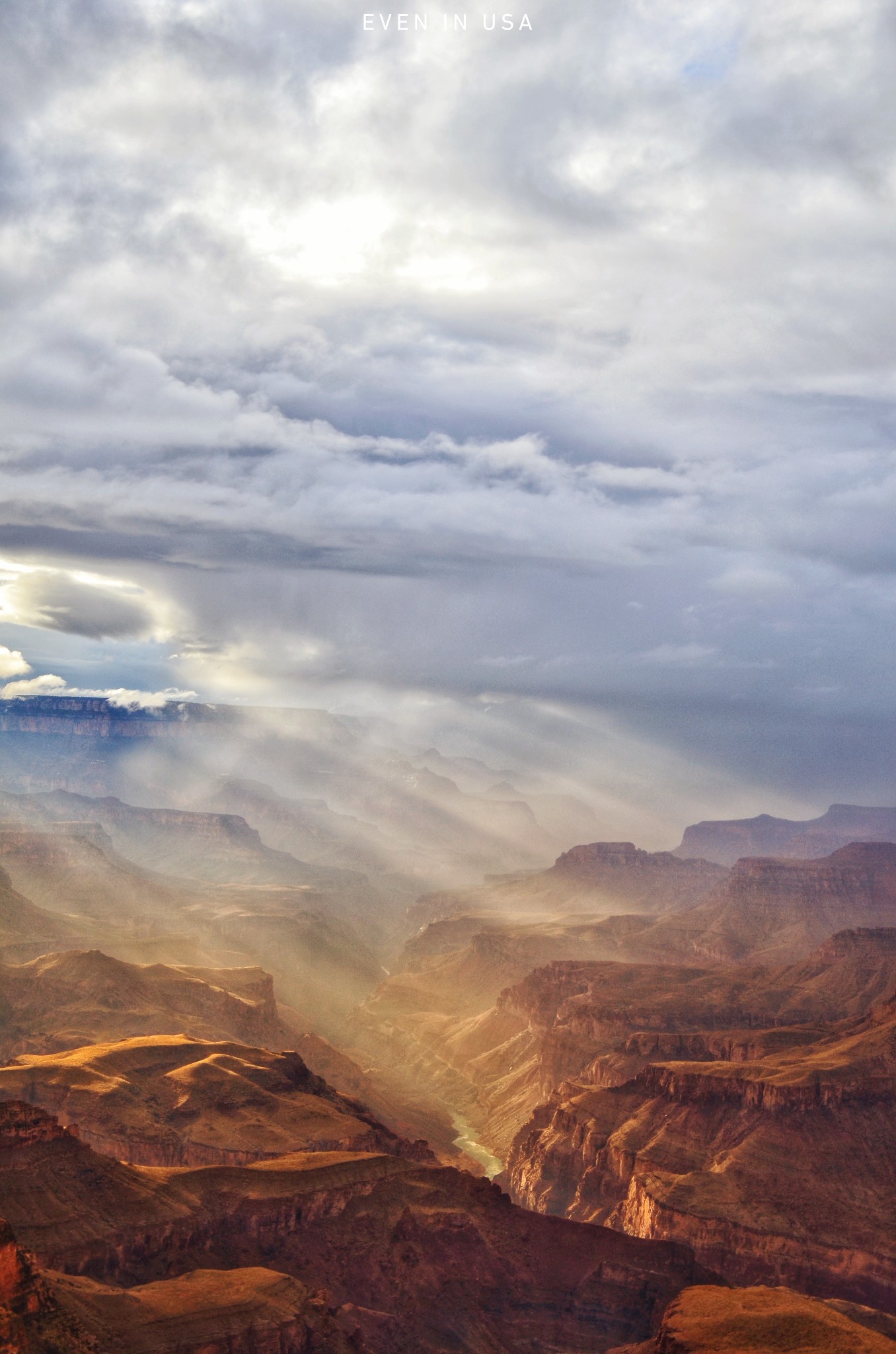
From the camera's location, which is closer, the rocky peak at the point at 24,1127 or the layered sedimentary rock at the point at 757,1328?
the layered sedimentary rock at the point at 757,1328

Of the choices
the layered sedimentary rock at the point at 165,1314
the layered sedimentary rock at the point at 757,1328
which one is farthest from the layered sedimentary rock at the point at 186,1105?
the layered sedimentary rock at the point at 757,1328

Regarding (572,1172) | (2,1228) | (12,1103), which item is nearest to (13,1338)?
(2,1228)

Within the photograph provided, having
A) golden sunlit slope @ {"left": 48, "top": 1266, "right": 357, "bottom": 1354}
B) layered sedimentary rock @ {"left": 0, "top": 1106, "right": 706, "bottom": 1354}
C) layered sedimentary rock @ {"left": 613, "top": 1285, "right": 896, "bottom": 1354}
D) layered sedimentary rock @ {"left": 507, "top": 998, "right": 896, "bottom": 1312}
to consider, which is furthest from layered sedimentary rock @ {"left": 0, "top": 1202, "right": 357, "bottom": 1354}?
layered sedimentary rock @ {"left": 507, "top": 998, "right": 896, "bottom": 1312}

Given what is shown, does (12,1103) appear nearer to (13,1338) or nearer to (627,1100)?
(13,1338)

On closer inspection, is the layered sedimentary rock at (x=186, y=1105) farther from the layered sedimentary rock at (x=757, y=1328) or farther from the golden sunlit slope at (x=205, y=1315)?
the layered sedimentary rock at (x=757, y=1328)

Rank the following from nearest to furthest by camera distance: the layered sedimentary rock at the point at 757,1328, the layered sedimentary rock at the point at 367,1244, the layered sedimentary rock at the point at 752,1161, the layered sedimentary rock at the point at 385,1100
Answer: the layered sedimentary rock at the point at 757,1328 < the layered sedimentary rock at the point at 367,1244 < the layered sedimentary rock at the point at 752,1161 < the layered sedimentary rock at the point at 385,1100
